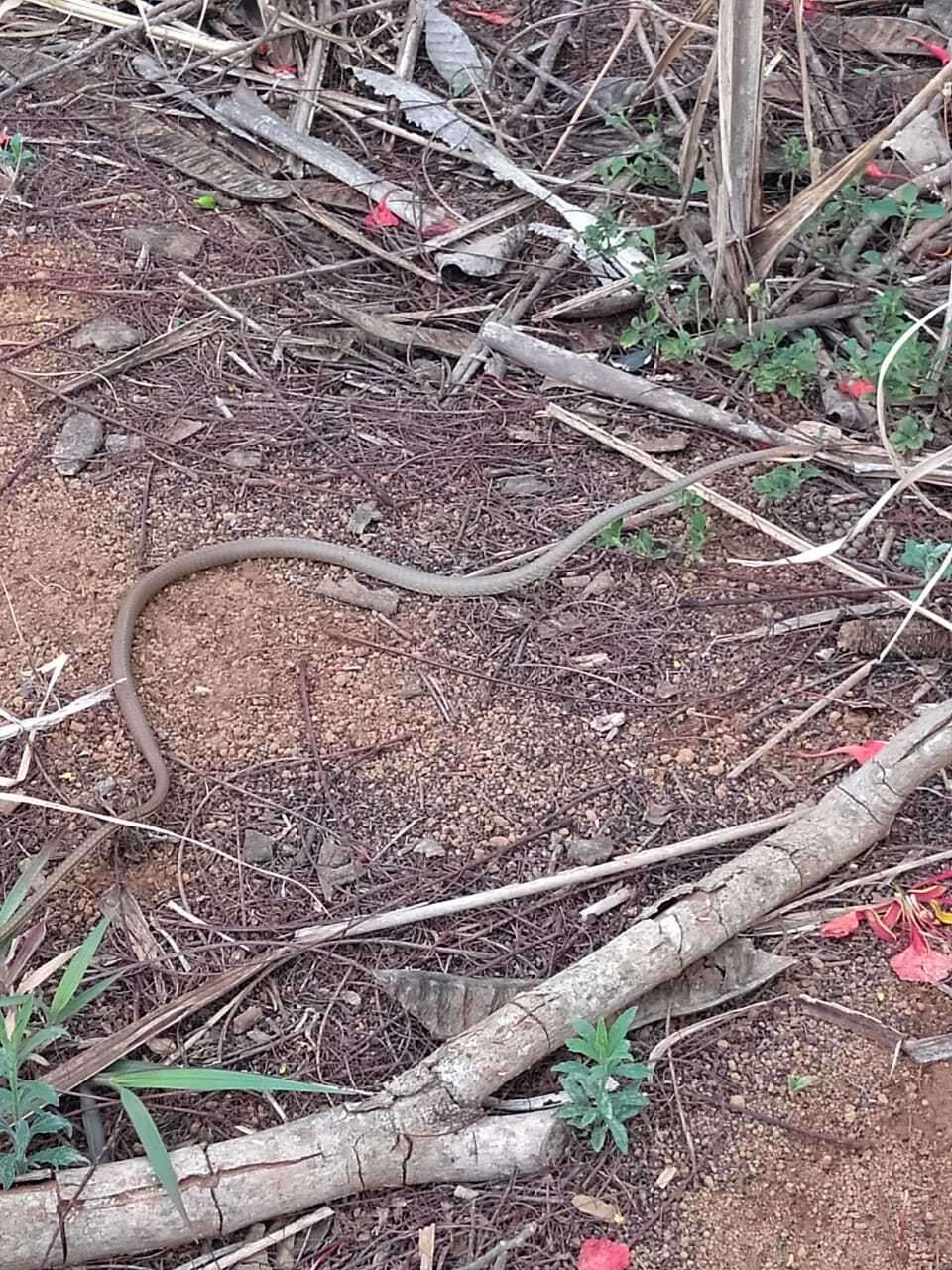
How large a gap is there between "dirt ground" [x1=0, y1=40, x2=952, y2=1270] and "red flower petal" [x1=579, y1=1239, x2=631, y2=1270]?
0.02m

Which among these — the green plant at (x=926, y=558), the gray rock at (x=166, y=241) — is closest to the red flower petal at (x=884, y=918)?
the green plant at (x=926, y=558)

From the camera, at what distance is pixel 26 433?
13.1ft

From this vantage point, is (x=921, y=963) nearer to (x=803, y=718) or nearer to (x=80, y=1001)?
(x=803, y=718)

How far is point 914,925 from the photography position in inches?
108

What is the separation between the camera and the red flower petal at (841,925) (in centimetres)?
275

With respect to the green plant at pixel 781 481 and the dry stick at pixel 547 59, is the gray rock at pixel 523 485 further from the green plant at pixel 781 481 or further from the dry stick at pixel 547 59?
the dry stick at pixel 547 59

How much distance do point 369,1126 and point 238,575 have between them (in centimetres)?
173

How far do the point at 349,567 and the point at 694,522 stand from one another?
0.93 m

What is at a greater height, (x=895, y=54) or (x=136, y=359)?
(x=895, y=54)

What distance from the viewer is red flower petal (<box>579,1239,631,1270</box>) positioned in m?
2.29

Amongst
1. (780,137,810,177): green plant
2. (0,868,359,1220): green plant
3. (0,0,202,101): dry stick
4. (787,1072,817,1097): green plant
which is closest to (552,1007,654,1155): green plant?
(787,1072,817,1097): green plant

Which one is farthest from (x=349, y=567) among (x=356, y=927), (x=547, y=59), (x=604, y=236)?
(x=547, y=59)

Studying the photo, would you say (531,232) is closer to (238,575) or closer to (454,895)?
(238,575)

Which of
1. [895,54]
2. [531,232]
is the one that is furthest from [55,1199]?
[895,54]
